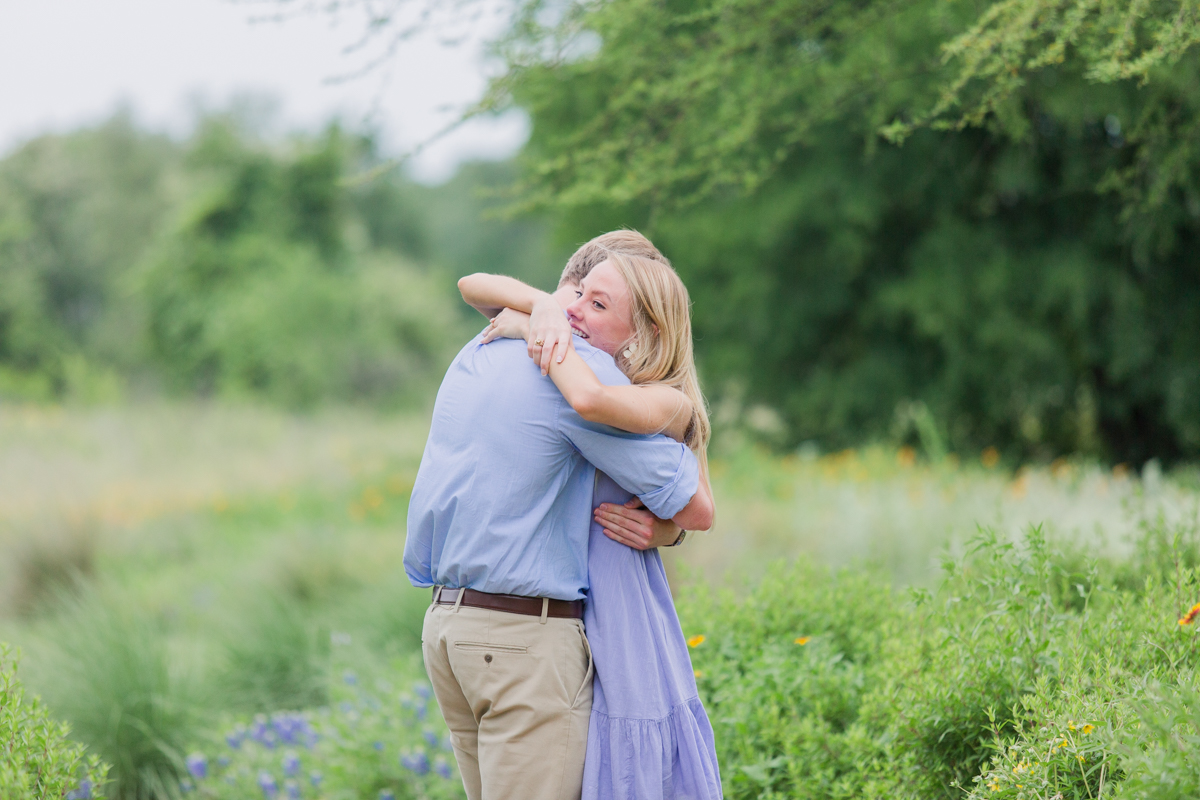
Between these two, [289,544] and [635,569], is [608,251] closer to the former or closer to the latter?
[635,569]

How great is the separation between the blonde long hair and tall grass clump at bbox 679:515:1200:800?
1024 mm

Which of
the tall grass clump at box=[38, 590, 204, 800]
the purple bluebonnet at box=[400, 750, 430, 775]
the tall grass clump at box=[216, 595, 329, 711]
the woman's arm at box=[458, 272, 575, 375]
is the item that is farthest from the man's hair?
the tall grass clump at box=[216, 595, 329, 711]

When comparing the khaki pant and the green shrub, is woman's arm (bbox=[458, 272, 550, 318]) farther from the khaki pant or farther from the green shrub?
the green shrub

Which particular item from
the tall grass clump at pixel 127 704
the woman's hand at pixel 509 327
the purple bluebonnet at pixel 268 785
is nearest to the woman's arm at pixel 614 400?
the woman's hand at pixel 509 327

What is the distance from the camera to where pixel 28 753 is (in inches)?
93.9

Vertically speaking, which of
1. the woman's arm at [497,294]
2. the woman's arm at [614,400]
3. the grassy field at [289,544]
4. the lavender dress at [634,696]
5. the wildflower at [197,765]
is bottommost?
the grassy field at [289,544]

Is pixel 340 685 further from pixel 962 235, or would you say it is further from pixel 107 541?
pixel 962 235

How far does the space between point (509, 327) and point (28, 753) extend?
64.3 inches

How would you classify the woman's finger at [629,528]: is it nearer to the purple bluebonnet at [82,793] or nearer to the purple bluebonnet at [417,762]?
the purple bluebonnet at [417,762]

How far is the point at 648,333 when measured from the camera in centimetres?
229

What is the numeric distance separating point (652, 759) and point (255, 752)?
2366 mm

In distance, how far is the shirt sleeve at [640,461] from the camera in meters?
2.12

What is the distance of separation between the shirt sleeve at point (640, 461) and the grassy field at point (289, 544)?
1109 mm

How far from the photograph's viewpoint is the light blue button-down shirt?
2111mm
